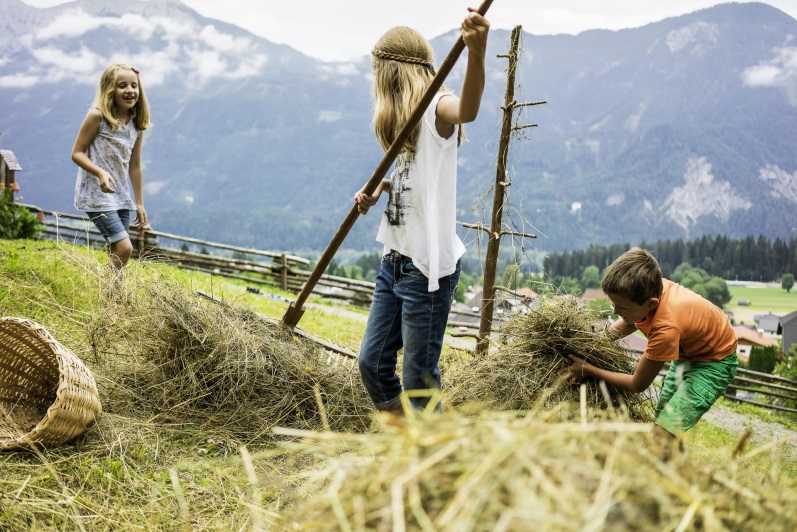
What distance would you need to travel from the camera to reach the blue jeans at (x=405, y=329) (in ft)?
8.53

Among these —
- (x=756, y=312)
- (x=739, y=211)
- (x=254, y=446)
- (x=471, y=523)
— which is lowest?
(x=756, y=312)

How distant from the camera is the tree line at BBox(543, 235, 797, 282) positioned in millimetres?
58844

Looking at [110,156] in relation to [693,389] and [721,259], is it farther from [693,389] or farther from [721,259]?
[721,259]

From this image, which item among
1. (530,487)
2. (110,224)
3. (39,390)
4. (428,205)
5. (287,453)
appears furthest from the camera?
(110,224)

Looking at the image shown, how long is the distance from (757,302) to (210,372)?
64913mm

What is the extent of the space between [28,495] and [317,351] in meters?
1.79

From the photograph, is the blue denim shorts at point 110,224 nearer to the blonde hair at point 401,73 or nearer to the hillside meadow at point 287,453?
the hillside meadow at point 287,453

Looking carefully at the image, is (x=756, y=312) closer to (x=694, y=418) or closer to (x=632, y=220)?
(x=694, y=418)

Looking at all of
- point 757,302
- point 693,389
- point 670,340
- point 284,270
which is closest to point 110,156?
point 670,340

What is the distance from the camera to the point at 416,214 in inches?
102

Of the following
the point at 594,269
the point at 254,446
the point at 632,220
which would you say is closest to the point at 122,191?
the point at 254,446

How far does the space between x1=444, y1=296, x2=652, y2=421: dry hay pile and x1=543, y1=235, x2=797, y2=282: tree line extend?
56267 mm

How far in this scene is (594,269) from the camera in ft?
187

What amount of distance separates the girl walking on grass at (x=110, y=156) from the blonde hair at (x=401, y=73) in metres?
2.30
